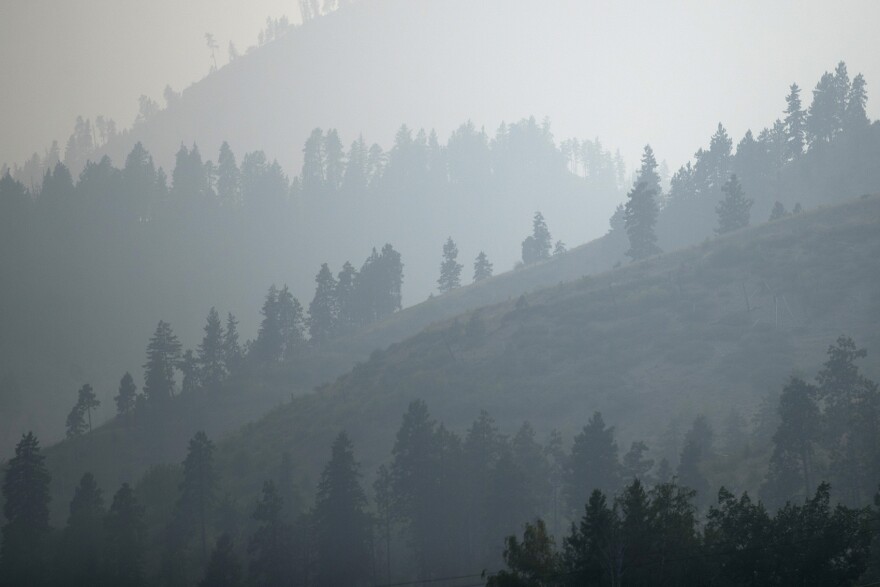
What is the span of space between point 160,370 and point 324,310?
96.2 feet

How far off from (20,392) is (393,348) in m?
74.3

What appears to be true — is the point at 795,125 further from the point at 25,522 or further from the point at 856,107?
the point at 25,522

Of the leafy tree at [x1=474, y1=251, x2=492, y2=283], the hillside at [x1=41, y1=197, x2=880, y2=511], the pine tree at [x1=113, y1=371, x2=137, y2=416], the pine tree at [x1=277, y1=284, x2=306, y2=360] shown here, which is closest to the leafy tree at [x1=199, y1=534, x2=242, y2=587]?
the hillside at [x1=41, y1=197, x2=880, y2=511]

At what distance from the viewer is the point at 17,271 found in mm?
162625

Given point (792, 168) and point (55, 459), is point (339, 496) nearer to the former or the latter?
point (55, 459)

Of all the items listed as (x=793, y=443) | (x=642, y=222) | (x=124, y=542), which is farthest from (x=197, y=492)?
(x=642, y=222)

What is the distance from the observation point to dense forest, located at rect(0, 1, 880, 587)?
43188 mm

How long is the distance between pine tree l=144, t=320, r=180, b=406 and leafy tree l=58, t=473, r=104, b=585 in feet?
124

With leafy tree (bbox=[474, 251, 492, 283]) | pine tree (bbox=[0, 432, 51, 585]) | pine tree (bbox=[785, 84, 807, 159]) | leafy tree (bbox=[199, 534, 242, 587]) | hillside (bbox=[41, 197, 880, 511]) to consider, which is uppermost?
pine tree (bbox=[785, 84, 807, 159])

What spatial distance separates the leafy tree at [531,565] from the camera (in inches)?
1104

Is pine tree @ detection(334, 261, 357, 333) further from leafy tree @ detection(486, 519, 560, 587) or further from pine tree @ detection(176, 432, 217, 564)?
leafy tree @ detection(486, 519, 560, 587)

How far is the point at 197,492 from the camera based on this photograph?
64.3m

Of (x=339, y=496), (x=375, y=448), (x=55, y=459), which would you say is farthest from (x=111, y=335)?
(x=339, y=496)

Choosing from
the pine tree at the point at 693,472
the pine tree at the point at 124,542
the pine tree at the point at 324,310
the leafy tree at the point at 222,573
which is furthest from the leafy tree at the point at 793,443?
the pine tree at the point at 324,310
